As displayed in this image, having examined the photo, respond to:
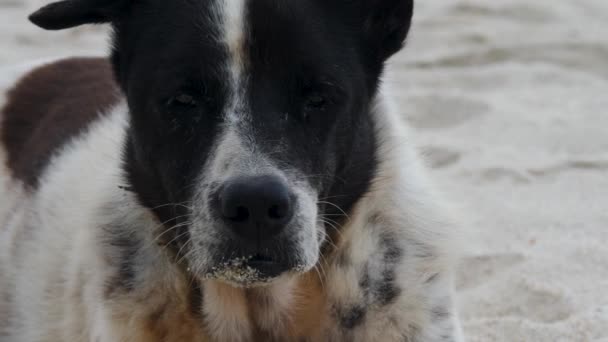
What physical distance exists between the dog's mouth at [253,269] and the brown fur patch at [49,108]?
1355 millimetres

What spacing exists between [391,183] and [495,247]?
1.18 meters

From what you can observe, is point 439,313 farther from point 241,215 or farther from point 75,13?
point 75,13

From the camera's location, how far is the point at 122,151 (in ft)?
10.7

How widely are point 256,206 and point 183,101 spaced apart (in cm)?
42

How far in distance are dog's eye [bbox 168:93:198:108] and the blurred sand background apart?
2.84ft

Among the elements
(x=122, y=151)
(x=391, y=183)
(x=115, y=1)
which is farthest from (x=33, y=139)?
(x=391, y=183)

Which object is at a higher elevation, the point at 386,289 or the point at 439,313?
the point at 386,289

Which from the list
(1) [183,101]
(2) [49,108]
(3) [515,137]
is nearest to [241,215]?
(1) [183,101]

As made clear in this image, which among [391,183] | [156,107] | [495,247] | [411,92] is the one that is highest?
[156,107]

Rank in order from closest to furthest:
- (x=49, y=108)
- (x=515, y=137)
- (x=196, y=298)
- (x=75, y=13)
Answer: (x=75, y=13) < (x=196, y=298) < (x=49, y=108) < (x=515, y=137)

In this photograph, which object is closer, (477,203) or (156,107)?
(156,107)

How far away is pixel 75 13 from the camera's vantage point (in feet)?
9.63

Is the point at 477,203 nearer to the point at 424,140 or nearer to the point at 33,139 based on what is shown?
the point at 424,140

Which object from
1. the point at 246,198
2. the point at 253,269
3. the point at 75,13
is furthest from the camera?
the point at 75,13
